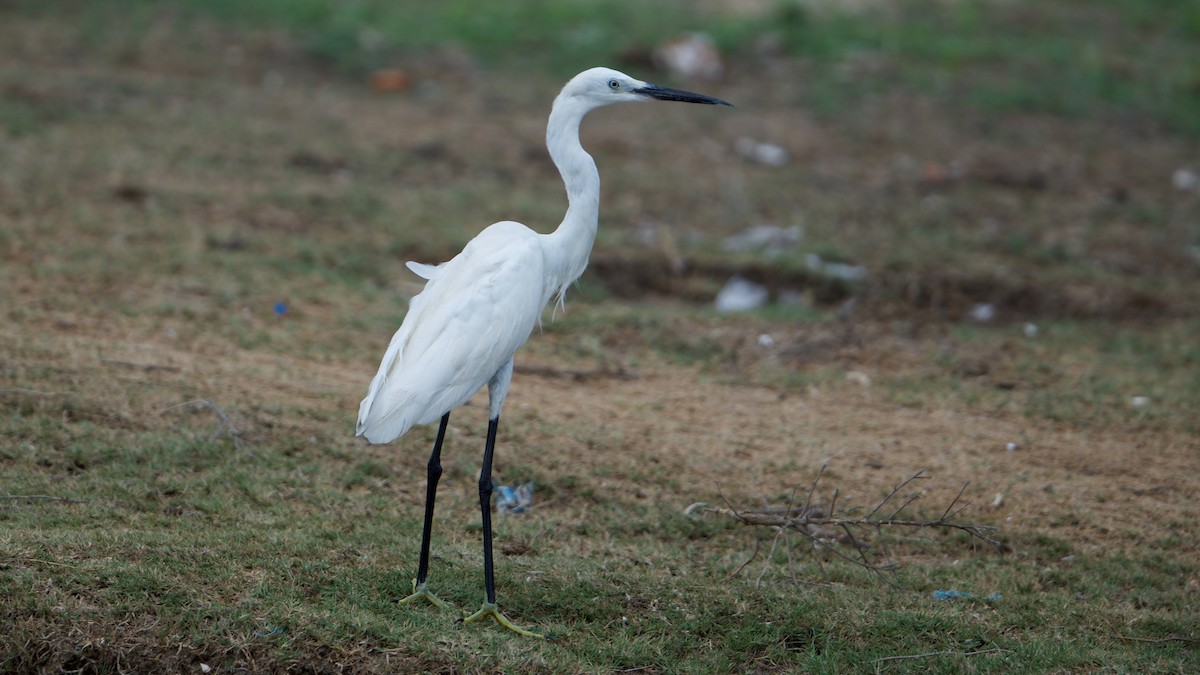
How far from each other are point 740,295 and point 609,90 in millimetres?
2910

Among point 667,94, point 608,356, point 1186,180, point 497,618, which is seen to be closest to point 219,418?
point 497,618

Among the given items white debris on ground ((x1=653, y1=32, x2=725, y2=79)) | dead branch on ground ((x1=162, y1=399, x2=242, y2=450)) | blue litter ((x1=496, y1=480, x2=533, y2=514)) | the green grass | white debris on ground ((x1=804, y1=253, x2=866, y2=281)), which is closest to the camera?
Answer: the green grass

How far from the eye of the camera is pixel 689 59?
9953mm

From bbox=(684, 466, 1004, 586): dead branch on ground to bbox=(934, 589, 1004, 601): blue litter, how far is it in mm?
166

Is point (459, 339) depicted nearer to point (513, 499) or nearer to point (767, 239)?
point (513, 499)

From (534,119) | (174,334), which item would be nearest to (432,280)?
(174,334)

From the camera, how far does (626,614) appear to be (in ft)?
11.8

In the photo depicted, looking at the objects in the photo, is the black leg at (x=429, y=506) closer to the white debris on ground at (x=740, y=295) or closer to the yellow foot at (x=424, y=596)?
the yellow foot at (x=424, y=596)

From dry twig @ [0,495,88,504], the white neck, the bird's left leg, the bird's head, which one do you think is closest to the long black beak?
the bird's head

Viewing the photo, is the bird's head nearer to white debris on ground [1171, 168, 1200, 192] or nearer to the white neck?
the white neck

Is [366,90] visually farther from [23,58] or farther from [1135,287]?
[1135,287]

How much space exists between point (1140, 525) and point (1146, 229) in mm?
3967

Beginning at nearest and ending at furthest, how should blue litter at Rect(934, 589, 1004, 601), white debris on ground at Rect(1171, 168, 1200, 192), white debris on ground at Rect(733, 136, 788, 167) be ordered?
blue litter at Rect(934, 589, 1004, 601) → white debris on ground at Rect(1171, 168, 1200, 192) → white debris on ground at Rect(733, 136, 788, 167)

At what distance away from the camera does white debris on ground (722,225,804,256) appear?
695 centimetres
